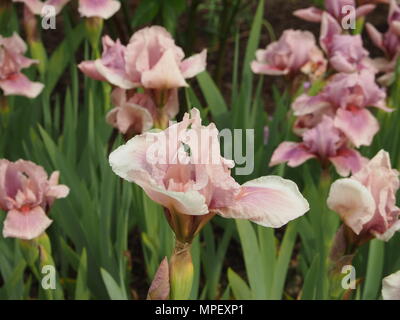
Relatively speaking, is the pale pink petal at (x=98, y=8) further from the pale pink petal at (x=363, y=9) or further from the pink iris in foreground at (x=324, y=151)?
the pale pink petal at (x=363, y=9)

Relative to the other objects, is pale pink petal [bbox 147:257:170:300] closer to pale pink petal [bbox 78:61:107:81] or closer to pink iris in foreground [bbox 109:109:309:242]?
pink iris in foreground [bbox 109:109:309:242]

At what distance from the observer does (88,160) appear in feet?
5.18

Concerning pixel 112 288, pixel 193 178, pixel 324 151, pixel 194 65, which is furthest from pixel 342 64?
pixel 193 178

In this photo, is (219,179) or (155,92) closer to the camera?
(219,179)

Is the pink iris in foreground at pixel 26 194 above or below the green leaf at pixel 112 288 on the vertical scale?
above

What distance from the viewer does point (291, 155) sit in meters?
1.38

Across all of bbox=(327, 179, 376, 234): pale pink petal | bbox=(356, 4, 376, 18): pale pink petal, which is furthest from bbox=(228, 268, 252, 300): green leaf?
bbox=(356, 4, 376, 18): pale pink petal

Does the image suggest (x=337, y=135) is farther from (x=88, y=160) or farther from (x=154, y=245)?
(x=88, y=160)

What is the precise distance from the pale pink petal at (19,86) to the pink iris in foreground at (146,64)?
34cm

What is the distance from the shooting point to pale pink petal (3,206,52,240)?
3.67ft

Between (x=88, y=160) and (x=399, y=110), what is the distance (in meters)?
0.73

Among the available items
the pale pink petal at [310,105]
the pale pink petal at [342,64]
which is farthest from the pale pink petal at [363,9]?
the pale pink petal at [310,105]

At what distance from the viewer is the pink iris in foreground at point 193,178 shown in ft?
2.46
